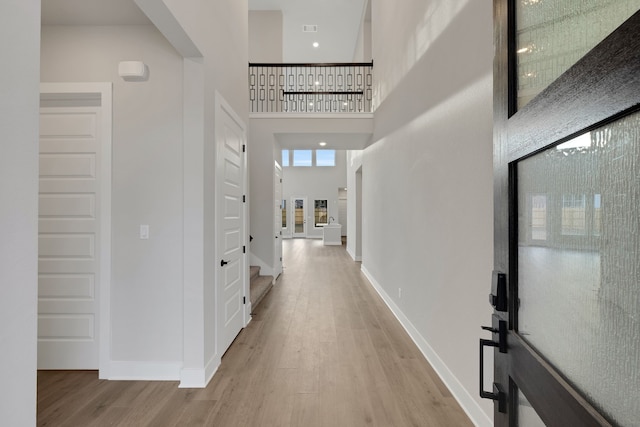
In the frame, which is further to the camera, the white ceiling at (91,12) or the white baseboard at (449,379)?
the white ceiling at (91,12)

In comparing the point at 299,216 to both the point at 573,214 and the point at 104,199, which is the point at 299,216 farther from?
the point at 573,214

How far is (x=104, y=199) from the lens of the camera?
2658mm

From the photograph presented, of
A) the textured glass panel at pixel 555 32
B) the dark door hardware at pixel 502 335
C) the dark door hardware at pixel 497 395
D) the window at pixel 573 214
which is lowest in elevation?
the dark door hardware at pixel 497 395

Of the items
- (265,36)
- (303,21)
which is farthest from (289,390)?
(303,21)

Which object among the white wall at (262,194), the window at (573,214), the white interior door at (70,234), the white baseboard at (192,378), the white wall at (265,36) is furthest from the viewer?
the white wall at (265,36)

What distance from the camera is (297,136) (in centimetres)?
653

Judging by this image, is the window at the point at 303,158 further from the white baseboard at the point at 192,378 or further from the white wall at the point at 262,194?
the white baseboard at the point at 192,378

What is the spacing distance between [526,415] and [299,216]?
54.0 feet

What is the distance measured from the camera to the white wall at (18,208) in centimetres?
89

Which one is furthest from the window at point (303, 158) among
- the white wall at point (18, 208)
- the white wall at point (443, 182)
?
the white wall at point (18, 208)

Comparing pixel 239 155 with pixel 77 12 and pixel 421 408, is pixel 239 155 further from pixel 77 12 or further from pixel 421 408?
pixel 421 408

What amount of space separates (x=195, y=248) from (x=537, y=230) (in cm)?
226

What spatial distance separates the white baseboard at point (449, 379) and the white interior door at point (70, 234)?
2.82 metres

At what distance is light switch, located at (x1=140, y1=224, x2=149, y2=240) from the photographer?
2643mm
